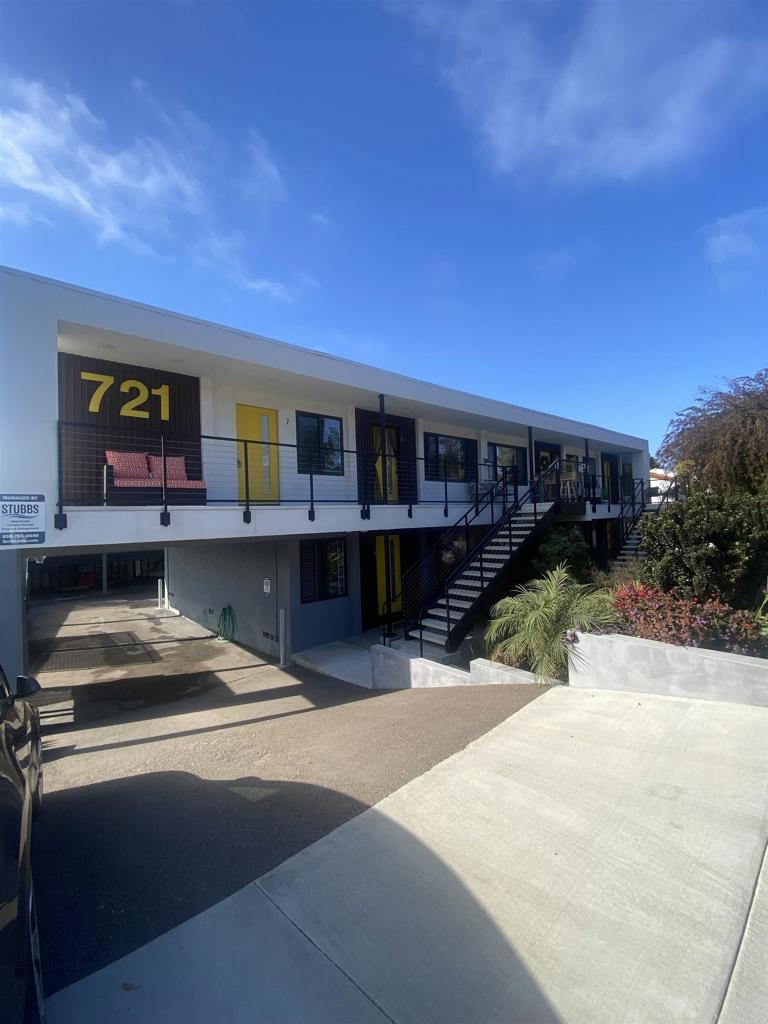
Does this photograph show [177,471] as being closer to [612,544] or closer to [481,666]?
[481,666]

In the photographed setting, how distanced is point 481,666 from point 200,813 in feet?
15.0

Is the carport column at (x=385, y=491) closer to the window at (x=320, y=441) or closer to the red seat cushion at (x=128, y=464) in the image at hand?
the window at (x=320, y=441)

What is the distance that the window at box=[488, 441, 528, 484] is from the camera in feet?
55.4

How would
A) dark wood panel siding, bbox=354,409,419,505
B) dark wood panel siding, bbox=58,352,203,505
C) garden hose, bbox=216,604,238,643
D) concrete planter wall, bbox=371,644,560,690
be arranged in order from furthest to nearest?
1. garden hose, bbox=216,604,238,643
2. dark wood panel siding, bbox=354,409,419,505
3. dark wood panel siding, bbox=58,352,203,505
4. concrete planter wall, bbox=371,644,560,690

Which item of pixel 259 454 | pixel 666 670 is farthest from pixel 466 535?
pixel 666 670

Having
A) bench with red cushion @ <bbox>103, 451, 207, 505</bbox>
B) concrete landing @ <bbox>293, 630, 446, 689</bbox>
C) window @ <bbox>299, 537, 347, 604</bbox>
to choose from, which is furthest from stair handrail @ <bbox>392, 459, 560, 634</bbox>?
bench with red cushion @ <bbox>103, 451, 207, 505</bbox>

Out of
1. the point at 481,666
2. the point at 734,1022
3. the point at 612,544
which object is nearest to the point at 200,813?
the point at 734,1022

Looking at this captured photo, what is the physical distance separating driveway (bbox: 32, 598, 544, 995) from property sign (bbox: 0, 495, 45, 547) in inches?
104

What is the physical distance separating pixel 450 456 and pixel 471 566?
512 cm

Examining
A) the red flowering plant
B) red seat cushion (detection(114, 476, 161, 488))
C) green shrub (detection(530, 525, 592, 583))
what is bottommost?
the red flowering plant

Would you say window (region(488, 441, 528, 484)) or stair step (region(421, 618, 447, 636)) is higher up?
window (region(488, 441, 528, 484))

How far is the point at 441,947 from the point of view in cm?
237

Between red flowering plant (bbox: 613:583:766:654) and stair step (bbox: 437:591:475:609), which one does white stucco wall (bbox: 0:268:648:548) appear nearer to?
stair step (bbox: 437:591:475:609)

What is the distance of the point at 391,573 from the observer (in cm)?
1378
